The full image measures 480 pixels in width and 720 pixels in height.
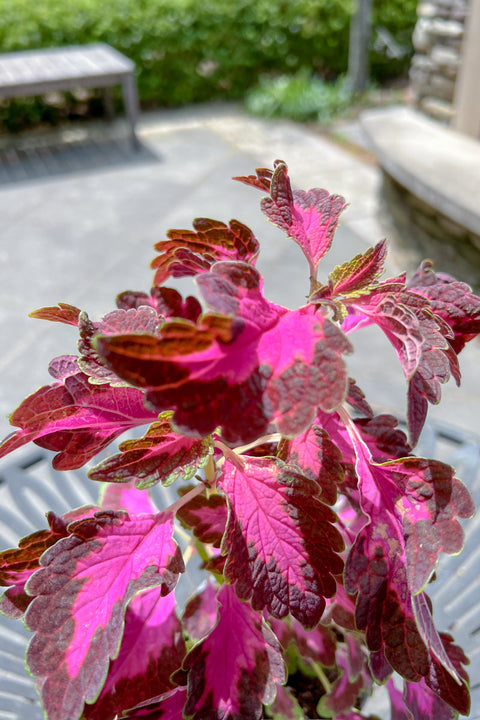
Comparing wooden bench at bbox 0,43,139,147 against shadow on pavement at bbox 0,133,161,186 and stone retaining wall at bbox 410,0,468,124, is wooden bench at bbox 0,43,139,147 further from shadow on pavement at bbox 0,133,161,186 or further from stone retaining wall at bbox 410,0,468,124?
stone retaining wall at bbox 410,0,468,124

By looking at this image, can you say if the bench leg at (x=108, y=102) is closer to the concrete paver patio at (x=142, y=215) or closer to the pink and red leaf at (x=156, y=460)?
the concrete paver patio at (x=142, y=215)

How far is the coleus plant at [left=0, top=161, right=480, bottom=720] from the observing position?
1.55 feet

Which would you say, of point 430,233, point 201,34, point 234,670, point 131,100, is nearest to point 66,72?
point 131,100

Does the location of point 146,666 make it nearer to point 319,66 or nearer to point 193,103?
point 193,103

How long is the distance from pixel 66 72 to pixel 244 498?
450 centimetres

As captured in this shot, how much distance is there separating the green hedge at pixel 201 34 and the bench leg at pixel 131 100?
984 millimetres

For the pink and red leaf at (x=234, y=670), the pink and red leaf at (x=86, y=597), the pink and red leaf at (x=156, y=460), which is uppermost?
the pink and red leaf at (x=156, y=460)

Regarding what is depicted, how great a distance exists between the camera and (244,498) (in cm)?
63

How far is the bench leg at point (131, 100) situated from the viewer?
451cm

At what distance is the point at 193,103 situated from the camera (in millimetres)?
5805

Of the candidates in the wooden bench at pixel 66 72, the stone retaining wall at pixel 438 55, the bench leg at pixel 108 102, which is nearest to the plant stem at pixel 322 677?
the stone retaining wall at pixel 438 55

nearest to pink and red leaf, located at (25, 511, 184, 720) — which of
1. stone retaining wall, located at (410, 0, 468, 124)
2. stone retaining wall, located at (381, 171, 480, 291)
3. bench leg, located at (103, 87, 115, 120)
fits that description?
stone retaining wall, located at (381, 171, 480, 291)

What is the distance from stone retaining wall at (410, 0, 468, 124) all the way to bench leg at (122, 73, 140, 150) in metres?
1.98

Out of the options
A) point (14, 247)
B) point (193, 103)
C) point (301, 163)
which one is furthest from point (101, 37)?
point (14, 247)
